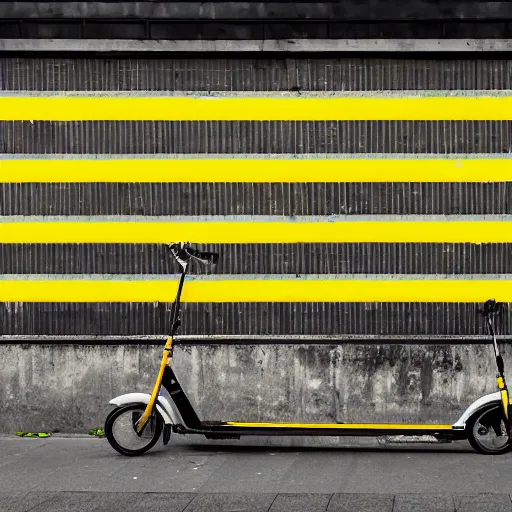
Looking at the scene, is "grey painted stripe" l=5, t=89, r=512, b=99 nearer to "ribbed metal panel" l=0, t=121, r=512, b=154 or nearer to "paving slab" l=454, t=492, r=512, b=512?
"ribbed metal panel" l=0, t=121, r=512, b=154

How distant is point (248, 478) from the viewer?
7859 millimetres

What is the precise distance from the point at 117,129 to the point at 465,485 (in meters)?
5.04

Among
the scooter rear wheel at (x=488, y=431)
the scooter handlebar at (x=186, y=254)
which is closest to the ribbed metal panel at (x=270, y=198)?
the scooter handlebar at (x=186, y=254)

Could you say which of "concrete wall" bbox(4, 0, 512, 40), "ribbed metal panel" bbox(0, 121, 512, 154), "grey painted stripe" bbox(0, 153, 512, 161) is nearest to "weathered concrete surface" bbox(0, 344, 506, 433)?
"grey painted stripe" bbox(0, 153, 512, 161)

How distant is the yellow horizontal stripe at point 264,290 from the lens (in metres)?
9.80

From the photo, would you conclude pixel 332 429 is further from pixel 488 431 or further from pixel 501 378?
pixel 501 378

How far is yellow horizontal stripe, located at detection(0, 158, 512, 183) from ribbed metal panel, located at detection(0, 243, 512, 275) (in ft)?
2.29

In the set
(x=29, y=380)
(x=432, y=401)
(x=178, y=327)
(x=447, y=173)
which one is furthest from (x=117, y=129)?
(x=432, y=401)

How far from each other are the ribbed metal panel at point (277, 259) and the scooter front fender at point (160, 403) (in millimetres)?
1616

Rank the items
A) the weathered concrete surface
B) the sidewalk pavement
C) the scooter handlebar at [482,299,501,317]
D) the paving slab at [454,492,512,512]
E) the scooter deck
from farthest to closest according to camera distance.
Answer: the weathered concrete surface < the scooter handlebar at [482,299,501,317] < the scooter deck < the sidewalk pavement < the paving slab at [454,492,512,512]

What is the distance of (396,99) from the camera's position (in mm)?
9875

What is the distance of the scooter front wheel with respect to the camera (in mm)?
8766

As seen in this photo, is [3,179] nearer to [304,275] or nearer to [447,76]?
[304,275]

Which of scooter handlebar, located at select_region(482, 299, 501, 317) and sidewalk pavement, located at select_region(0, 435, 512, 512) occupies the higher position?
scooter handlebar, located at select_region(482, 299, 501, 317)
